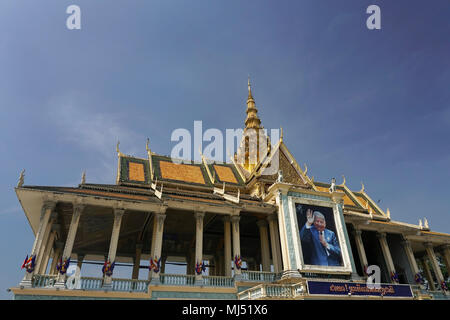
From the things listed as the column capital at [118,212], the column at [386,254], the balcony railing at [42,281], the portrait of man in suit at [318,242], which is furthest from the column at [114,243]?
the column at [386,254]

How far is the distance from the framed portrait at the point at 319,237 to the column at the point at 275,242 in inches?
69.4

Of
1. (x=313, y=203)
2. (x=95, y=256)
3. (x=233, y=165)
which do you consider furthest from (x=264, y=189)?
(x=95, y=256)

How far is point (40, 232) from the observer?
1691cm

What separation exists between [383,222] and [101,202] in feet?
77.0

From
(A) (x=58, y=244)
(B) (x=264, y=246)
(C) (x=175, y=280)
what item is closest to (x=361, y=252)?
(B) (x=264, y=246)

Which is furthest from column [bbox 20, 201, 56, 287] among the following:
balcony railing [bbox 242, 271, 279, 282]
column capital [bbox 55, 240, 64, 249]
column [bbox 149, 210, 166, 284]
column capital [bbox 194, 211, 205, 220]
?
balcony railing [bbox 242, 271, 279, 282]

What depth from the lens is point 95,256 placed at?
90.4 ft

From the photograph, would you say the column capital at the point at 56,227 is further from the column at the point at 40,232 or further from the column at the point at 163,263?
the column at the point at 163,263

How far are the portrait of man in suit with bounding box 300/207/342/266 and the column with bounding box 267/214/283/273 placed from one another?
6.26 feet

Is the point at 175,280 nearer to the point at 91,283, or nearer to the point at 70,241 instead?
the point at 91,283

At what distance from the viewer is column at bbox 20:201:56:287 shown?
50.1 feet

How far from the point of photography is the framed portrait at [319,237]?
2081 cm

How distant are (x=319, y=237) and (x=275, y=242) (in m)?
3.04
